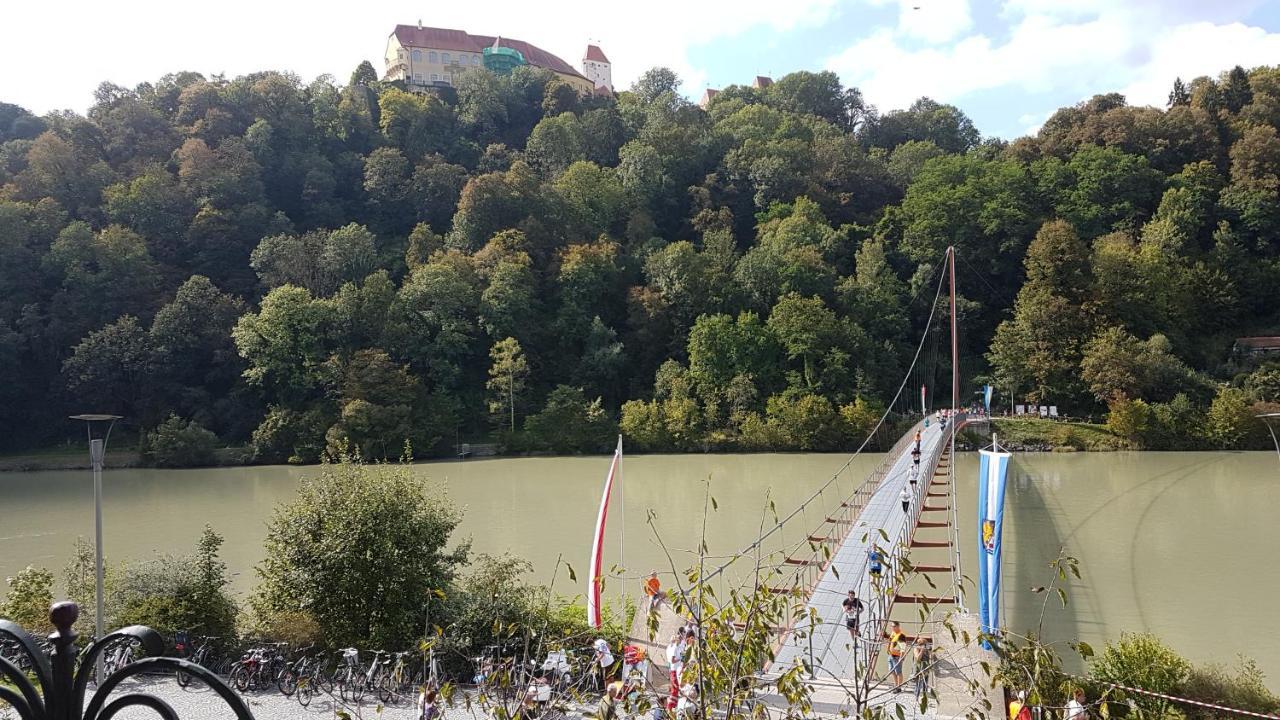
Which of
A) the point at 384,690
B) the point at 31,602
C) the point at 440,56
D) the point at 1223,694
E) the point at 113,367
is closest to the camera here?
the point at 1223,694

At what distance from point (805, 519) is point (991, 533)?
9619 millimetres

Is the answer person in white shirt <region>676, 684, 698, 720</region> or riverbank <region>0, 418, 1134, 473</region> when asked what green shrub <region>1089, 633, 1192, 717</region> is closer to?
person in white shirt <region>676, 684, 698, 720</region>

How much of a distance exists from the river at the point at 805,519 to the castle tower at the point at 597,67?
49.8m

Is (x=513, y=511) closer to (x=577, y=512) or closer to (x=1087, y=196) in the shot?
(x=577, y=512)

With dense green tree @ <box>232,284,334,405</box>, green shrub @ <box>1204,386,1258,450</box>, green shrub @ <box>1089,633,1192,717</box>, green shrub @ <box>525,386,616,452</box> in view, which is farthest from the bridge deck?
dense green tree @ <box>232,284,334,405</box>

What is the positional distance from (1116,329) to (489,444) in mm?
23267

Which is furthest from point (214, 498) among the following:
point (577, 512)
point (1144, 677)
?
point (1144, 677)

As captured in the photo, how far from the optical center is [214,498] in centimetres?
2148

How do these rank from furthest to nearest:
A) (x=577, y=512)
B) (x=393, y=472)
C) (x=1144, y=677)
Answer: (x=577, y=512) < (x=393, y=472) < (x=1144, y=677)

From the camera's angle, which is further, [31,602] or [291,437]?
[291,437]

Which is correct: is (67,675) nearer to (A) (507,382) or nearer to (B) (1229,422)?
(A) (507,382)

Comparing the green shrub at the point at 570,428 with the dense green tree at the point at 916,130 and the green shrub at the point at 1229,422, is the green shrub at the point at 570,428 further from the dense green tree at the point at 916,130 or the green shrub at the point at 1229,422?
the dense green tree at the point at 916,130

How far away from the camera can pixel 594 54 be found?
6950cm

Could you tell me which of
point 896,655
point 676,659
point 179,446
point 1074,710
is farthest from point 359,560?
point 179,446
